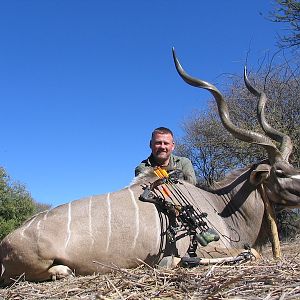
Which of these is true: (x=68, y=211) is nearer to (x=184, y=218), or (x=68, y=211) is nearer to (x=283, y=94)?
(x=184, y=218)

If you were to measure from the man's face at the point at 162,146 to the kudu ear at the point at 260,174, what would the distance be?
0.74m

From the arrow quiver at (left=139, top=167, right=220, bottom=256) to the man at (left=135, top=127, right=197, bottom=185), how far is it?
410mm

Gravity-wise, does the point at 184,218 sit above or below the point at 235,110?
below

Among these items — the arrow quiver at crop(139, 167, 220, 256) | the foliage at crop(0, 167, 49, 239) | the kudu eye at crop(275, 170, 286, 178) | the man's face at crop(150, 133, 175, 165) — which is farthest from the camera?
the foliage at crop(0, 167, 49, 239)

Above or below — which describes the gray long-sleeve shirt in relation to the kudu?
above

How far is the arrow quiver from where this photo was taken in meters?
3.37

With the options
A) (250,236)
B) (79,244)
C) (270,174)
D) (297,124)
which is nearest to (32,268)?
(79,244)

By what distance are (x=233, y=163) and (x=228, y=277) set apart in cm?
994

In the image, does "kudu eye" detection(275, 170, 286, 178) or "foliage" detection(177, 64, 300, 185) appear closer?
"kudu eye" detection(275, 170, 286, 178)

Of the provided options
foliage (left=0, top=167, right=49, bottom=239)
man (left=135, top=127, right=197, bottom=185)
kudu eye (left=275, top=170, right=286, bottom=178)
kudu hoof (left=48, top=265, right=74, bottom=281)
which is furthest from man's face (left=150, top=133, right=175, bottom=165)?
foliage (left=0, top=167, right=49, bottom=239)

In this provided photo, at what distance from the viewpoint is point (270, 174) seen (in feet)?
13.7

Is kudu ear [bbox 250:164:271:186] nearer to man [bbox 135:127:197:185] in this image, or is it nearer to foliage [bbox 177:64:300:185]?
man [bbox 135:127:197:185]

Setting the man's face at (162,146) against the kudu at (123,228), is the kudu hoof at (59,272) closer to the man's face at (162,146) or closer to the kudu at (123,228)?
the kudu at (123,228)

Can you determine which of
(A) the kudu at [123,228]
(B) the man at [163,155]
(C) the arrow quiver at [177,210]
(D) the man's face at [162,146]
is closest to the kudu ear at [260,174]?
(A) the kudu at [123,228]
